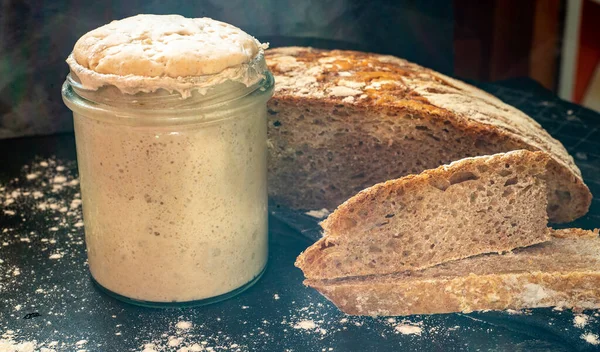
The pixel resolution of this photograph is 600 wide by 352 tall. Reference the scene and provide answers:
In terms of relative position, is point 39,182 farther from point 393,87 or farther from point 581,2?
point 581,2

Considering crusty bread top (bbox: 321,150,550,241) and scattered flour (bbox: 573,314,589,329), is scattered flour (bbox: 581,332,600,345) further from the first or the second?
crusty bread top (bbox: 321,150,550,241)

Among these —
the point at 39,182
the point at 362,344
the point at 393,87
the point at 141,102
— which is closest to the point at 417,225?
the point at 362,344

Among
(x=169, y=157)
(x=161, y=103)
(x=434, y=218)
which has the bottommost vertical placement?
(x=434, y=218)

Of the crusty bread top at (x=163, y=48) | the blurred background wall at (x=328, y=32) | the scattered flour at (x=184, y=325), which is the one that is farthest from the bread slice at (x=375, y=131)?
the scattered flour at (x=184, y=325)

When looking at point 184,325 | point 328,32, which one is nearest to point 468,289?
point 184,325

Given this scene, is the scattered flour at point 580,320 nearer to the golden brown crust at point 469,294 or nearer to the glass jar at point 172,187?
the golden brown crust at point 469,294

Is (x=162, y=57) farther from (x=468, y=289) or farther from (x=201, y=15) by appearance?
(x=201, y=15)
